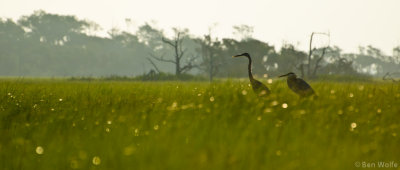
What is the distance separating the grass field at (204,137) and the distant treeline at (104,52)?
44337 millimetres

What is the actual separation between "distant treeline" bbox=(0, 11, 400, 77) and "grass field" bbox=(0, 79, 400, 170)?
44.3 metres

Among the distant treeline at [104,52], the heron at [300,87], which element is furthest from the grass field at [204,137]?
the distant treeline at [104,52]

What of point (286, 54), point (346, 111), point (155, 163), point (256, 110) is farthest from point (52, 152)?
point (286, 54)

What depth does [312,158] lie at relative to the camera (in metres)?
3.42

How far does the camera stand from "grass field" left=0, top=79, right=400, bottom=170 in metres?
3.29

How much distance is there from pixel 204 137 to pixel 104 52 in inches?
3087

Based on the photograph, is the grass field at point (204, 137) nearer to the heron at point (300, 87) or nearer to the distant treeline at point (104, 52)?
the heron at point (300, 87)

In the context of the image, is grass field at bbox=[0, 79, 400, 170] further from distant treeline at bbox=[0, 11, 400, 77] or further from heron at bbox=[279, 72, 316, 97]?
distant treeline at bbox=[0, 11, 400, 77]

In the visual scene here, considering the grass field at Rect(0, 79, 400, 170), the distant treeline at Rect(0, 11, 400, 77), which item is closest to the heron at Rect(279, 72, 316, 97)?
the grass field at Rect(0, 79, 400, 170)

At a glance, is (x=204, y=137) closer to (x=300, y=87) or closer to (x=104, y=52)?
(x=300, y=87)

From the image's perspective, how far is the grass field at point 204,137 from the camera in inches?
130

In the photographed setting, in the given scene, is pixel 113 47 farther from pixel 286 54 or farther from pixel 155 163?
pixel 155 163

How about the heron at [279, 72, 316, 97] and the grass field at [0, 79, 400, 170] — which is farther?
the heron at [279, 72, 316, 97]

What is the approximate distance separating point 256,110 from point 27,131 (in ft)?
10.0
